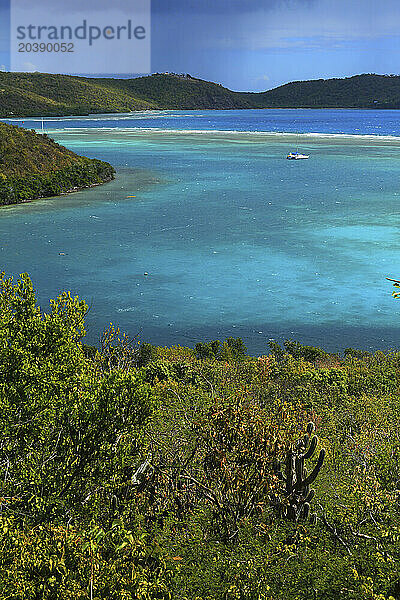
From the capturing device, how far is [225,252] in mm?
34438

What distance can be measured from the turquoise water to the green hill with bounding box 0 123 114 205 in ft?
6.10

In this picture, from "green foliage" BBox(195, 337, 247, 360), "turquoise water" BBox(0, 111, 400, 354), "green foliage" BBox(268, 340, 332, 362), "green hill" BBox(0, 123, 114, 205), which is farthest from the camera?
"green hill" BBox(0, 123, 114, 205)

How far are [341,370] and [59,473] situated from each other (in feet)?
35.8

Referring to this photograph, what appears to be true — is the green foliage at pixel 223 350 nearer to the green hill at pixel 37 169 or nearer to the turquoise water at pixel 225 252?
the turquoise water at pixel 225 252

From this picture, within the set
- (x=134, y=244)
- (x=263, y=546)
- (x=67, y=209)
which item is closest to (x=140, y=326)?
(x=134, y=244)

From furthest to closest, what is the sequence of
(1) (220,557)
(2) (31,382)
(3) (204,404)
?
(3) (204,404) → (2) (31,382) → (1) (220,557)

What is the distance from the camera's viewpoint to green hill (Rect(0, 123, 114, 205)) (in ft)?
166

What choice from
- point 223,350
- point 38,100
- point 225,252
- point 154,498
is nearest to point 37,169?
point 225,252

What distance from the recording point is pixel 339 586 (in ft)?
25.2

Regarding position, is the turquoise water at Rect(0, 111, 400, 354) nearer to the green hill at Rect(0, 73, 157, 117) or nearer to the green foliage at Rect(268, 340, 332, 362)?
the green foliage at Rect(268, 340, 332, 362)

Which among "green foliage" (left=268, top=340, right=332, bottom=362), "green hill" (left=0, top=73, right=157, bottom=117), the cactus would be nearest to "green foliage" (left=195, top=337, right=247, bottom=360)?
"green foliage" (left=268, top=340, right=332, bottom=362)

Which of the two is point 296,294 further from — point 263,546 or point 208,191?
point 208,191

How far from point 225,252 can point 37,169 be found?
91.9 ft

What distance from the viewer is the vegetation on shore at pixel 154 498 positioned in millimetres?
6852
